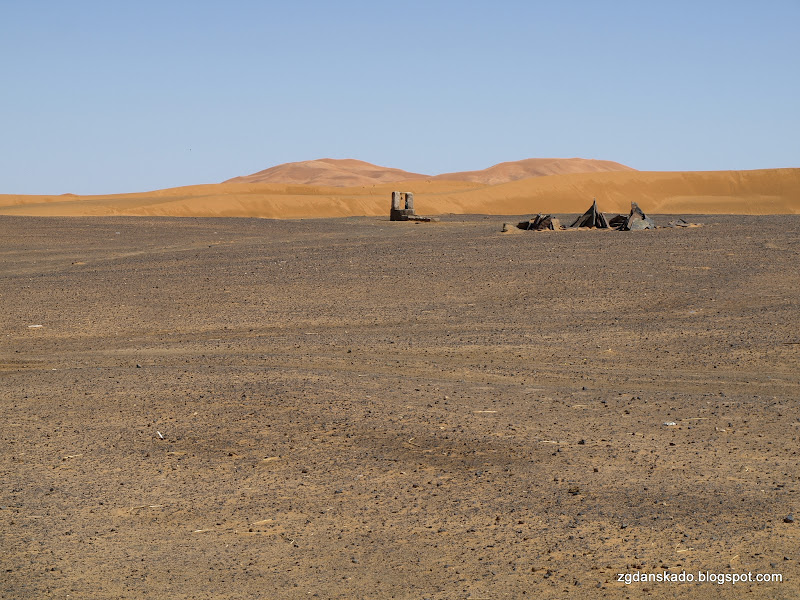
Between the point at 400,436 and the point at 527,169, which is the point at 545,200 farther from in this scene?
the point at 527,169

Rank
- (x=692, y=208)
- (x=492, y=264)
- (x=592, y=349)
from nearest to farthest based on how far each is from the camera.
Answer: (x=592, y=349)
(x=492, y=264)
(x=692, y=208)

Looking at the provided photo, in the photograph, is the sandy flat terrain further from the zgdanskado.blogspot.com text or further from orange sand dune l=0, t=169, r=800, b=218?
orange sand dune l=0, t=169, r=800, b=218

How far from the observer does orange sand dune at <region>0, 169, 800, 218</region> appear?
58.8m

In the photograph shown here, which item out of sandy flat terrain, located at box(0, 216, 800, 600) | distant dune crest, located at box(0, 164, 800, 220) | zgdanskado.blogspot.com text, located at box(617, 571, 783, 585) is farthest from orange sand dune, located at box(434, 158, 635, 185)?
zgdanskado.blogspot.com text, located at box(617, 571, 783, 585)

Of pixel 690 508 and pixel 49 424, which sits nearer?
pixel 690 508

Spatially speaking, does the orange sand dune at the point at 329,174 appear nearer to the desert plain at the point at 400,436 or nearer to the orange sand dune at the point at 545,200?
the orange sand dune at the point at 545,200

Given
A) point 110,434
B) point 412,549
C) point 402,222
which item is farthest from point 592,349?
Answer: point 402,222

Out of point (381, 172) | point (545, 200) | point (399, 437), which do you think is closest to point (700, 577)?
point (399, 437)

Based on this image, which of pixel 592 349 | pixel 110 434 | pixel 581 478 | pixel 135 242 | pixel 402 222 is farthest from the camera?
pixel 402 222

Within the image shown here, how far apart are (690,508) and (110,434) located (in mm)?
4939

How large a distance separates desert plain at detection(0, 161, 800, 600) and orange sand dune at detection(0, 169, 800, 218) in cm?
4014

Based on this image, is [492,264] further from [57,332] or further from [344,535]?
[344,535]

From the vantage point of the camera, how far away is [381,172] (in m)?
151

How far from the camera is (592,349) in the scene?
13141 mm
